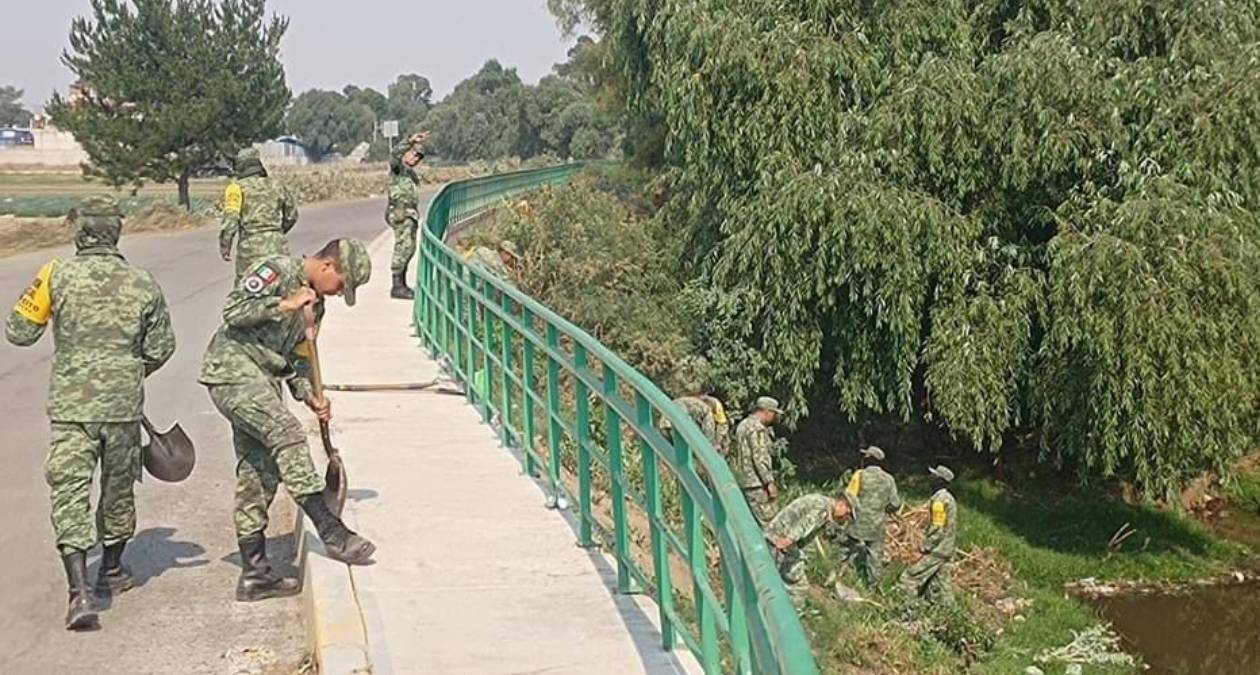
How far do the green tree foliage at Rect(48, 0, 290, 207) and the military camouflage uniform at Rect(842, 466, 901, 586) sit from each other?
27660 millimetres

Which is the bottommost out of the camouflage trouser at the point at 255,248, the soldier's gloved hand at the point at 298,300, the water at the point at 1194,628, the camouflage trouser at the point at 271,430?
the water at the point at 1194,628

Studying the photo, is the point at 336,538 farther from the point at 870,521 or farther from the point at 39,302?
the point at 870,521

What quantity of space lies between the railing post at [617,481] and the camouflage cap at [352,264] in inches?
41.3

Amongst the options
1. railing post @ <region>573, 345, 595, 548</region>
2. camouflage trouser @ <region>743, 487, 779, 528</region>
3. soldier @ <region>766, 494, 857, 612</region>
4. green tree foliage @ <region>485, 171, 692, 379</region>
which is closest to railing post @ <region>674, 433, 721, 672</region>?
railing post @ <region>573, 345, 595, 548</region>

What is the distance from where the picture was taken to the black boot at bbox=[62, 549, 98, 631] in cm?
544

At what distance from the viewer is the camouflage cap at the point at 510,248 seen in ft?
58.4

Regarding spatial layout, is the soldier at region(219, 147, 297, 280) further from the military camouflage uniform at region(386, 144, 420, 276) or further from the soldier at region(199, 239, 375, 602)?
the soldier at region(199, 239, 375, 602)

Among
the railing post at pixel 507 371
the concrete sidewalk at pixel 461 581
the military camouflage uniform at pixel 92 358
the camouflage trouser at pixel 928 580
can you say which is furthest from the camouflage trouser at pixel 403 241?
the military camouflage uniform at pixel 92 358

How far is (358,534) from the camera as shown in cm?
626

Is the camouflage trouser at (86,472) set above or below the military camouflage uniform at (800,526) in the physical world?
above

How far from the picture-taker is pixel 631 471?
31.1ft

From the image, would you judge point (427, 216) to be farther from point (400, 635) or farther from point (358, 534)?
point (400, 635)

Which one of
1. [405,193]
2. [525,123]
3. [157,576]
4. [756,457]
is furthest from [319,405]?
[525,123]

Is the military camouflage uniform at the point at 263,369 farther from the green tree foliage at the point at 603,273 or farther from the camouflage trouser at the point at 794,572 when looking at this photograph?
the green tree foliage at the point at 603,273
